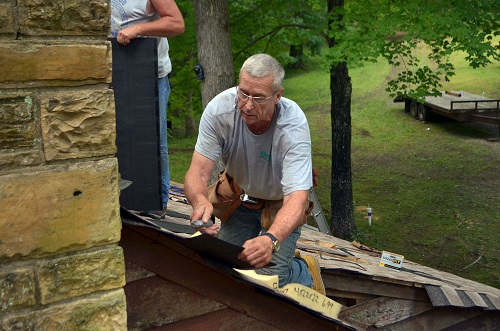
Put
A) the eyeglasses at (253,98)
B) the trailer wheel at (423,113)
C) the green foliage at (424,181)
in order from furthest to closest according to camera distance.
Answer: the trailer wheel at (423,113) → the green foliage at (424,181) → the eyeglasses at (253,98)

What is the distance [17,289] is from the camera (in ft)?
7.87

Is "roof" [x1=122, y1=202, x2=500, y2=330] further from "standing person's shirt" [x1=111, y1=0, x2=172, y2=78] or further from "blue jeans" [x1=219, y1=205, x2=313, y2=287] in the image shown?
"standing person's shirt" [x1=111, y1=0, x2=172, y2=78]

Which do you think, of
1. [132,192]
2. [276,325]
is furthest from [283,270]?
[132,192]

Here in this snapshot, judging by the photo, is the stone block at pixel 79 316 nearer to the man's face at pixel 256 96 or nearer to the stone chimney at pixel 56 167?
the stone chimney at pixel 56 167

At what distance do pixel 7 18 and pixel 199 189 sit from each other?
1.96 meters

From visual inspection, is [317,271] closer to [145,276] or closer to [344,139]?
[145,276]

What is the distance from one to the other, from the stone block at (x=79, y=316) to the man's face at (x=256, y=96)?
1.65m

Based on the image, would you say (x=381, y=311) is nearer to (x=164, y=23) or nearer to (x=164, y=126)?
(x=164, y=126)

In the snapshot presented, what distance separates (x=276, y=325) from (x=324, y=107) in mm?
25292

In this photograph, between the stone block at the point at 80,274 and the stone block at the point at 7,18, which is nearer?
the stone block at the point at 7,18

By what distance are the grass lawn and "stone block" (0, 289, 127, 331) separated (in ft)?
34.9

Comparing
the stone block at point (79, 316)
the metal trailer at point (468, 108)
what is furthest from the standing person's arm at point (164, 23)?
the metal trailer at point (468, 108)

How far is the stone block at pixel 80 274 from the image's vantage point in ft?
8.05

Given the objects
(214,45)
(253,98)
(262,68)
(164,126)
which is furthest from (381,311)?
(214,45)
